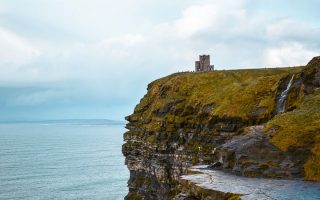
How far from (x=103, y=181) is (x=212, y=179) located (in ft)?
396

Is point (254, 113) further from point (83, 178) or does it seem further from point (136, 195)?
Answer: point (83, 178)

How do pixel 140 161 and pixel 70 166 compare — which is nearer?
pixel 140 161

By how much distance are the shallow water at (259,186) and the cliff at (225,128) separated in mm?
1060

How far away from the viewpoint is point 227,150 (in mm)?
34562

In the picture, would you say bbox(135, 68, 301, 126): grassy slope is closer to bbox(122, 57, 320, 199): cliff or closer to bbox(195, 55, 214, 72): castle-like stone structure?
bbox(122, 57, 320, 199): cliff

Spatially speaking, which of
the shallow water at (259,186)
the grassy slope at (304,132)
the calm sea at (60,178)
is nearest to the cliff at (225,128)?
the grassy slope at (304,132)

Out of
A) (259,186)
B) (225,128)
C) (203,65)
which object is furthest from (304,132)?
(203,65)

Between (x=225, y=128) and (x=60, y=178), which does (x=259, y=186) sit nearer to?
(x=225, y=128)

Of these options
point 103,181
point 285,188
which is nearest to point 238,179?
point 285,188

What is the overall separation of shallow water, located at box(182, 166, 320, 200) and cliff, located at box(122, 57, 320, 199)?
106 cm

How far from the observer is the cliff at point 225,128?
104 feet

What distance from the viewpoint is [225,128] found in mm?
65000

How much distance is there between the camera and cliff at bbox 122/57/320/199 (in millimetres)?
31641

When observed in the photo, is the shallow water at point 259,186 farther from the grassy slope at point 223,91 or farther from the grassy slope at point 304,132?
the grassy slope at point 223,91
